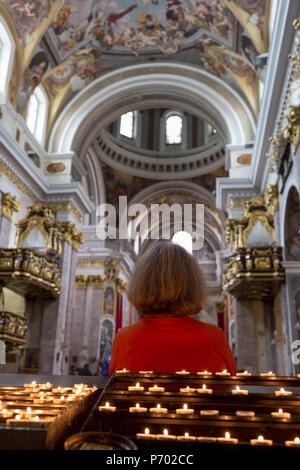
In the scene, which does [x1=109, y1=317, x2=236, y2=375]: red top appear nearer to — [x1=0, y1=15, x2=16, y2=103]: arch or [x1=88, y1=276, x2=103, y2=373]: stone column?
[x1=0, y1=15, x2=16, y2=103]: arch

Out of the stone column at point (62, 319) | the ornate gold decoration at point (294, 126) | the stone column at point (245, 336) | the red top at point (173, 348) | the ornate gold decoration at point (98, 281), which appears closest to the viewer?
the red top at point (173, 348)

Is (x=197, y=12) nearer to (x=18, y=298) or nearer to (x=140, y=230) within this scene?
(x=18, y=298)

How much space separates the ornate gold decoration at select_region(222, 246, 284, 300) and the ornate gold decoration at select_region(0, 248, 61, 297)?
4882 mm

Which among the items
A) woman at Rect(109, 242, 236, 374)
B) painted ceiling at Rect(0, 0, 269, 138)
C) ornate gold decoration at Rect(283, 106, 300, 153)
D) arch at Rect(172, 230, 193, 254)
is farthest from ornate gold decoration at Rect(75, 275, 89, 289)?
woman at Rect(109, 242, 236, 374)

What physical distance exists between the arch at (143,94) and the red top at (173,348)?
13280 millimetres

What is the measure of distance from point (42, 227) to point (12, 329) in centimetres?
347

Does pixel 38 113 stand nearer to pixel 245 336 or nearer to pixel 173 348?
pixel 245 336

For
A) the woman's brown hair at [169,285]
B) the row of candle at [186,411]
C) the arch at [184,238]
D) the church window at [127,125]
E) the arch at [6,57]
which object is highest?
the church window at [127,125]

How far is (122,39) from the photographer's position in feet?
46.8

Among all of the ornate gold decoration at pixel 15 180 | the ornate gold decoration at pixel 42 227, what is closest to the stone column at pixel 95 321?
the ornate gold decoration at pixel 42 227

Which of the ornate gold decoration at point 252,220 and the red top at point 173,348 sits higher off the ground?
the ornate gold decoration at point 252,220

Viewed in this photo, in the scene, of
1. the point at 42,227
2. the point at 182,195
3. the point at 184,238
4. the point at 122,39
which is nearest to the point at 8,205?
the point at 42,227

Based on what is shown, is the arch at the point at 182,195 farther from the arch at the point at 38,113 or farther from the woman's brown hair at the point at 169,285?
the woman's brown hair at the point at 169,285

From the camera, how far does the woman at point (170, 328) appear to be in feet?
6.17
